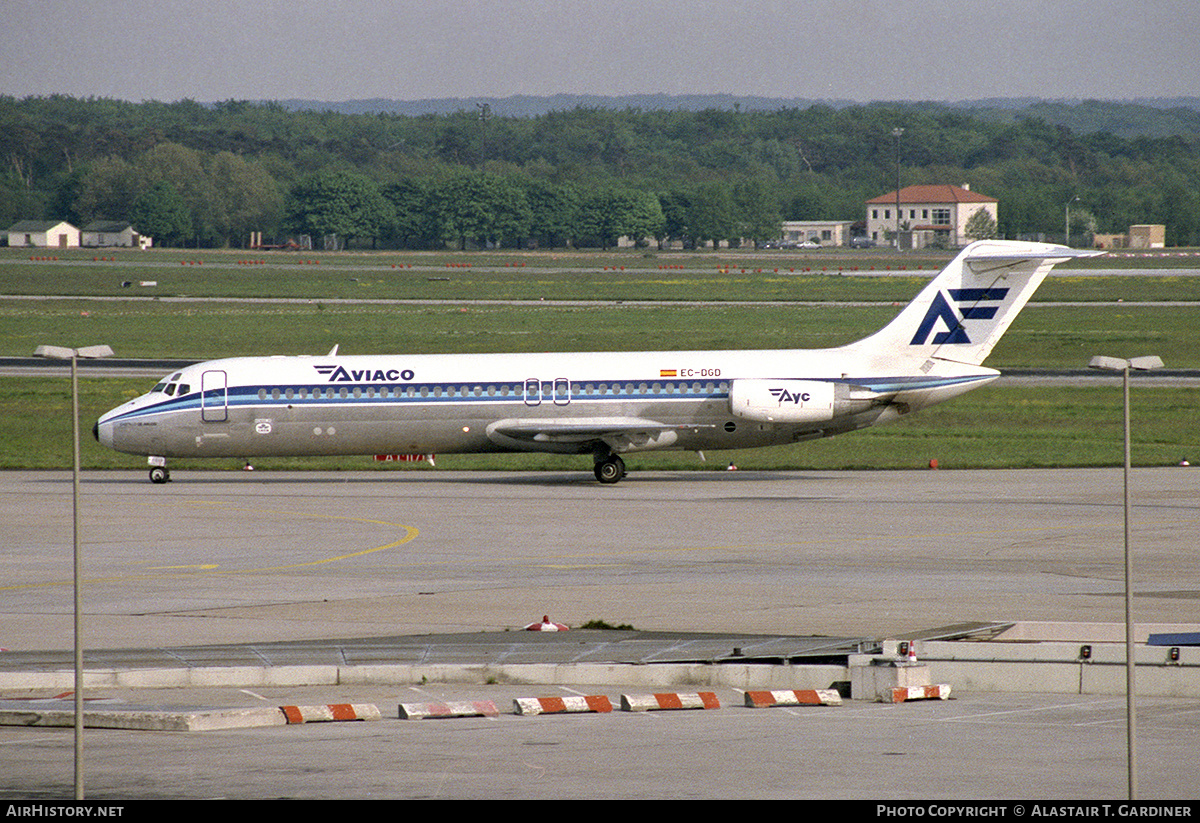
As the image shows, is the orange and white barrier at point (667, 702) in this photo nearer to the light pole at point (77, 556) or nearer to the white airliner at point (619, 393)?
the light pole at point (77, 556)

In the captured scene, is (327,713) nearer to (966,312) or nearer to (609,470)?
(609,470)

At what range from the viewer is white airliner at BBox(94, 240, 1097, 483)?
137ft

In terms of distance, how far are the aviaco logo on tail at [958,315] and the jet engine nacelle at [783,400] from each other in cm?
293

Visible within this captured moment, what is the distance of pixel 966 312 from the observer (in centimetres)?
4212

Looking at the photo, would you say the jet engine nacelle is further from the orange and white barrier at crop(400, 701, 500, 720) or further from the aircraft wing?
the orange and white barrier at crop(400, 701, 500, 720)

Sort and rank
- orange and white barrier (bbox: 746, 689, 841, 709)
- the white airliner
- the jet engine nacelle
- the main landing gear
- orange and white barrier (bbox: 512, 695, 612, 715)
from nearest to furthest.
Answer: orange and white barrier (bbox: 512, 695, 612, 715) → orange and white barrier (bbox: 746, 689, 841, 709) → the jet engine nacelle → the white airliner → the main landing gear

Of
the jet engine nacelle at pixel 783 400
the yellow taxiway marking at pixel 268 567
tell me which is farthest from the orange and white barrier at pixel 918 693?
the jet engine nacelle at pixel 783 400

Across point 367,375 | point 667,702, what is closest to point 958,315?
point 367,375

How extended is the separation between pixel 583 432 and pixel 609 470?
155cm

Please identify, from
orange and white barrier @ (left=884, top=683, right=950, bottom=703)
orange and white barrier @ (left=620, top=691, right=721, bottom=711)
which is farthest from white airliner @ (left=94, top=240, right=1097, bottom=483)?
orange and white barrier @ (left=620, top=691, right=721, bottom=711)

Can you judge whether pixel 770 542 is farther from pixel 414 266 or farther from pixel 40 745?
pixel 414 266

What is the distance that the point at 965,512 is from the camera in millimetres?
36219

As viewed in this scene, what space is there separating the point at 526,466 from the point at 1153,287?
83607 mm

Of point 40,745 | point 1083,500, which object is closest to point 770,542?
point 1083,500
